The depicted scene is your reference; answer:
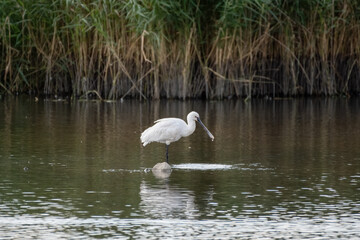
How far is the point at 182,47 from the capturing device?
2028 centimetres

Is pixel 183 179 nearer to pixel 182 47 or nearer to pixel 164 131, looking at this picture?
pixel 164 131

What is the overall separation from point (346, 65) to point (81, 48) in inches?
230

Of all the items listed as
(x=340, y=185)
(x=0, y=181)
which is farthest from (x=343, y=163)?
(x=0, y=181)

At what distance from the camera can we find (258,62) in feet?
69.0

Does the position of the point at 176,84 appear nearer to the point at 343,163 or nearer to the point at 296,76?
the point at 296,76

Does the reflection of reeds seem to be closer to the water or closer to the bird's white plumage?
the water

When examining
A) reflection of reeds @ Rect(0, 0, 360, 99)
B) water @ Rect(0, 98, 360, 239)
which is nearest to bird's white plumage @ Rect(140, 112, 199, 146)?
water @ Rect(0, 98, 360, 239)

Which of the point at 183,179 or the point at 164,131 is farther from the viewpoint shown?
the point at 164,131

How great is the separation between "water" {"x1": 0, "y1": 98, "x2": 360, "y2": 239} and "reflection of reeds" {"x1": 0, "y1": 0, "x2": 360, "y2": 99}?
3.25m

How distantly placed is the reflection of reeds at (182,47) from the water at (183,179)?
3253mm

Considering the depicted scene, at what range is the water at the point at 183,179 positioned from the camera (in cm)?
751

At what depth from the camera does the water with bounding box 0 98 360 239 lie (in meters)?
7.51

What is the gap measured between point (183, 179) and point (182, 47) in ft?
34.5

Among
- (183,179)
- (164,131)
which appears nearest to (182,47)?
(164,131)
